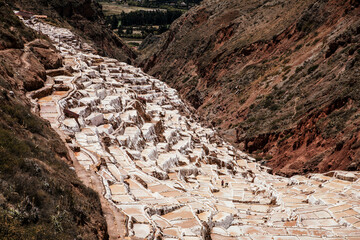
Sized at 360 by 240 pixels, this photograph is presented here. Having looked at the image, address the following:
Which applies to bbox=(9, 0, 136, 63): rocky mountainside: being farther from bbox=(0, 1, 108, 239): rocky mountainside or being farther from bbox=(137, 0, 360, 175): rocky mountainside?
bbox=(0, 1, 108, 239): rocky mountainside

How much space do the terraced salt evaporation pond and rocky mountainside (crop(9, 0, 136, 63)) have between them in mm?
38222

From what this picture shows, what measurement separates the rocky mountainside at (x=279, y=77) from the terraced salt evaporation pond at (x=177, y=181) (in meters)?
4.24

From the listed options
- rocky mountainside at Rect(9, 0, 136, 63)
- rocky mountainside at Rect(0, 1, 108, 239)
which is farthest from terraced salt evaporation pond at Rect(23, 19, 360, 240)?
rocky mountainside at Rect(9, 0, 136, 63)

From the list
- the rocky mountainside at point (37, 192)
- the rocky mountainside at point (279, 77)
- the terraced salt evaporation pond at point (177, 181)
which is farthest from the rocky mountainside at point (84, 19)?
the rocky mountainside at point (37, 192)

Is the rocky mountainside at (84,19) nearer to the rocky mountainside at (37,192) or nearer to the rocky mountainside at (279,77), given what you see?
the rocky mountainside at (279,77)

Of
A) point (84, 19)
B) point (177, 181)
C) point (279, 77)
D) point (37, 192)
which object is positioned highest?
point (84, 19)

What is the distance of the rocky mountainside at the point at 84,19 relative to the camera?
69.3 metres

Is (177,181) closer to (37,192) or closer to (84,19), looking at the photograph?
(37,192)

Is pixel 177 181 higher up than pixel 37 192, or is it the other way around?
pixel 37 192

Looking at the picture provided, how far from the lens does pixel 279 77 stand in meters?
47.9

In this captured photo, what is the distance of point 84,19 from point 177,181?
69.6 metres

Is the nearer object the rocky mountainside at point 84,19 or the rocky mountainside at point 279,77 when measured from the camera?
the rocky mountainside at point 279,77

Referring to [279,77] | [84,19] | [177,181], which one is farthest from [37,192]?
[84,19]

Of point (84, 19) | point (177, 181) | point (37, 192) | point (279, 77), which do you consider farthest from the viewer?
point (84, 19)
